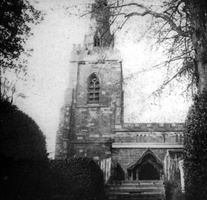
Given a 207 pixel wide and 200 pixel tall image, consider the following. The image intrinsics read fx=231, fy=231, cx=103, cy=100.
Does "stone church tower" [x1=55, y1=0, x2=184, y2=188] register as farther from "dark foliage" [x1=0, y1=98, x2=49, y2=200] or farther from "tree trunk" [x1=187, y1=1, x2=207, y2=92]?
"dark foliage" [x1=0, y1=98, x2=49, y2=200]

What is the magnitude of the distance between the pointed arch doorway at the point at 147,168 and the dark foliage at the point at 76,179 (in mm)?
9647

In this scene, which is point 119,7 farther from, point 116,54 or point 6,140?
point 116,54

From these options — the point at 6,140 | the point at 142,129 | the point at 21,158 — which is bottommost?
the point at 21,158

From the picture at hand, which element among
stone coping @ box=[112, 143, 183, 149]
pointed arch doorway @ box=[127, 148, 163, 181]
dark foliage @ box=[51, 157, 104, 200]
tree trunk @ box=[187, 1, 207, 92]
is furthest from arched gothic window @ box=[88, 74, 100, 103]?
→ tree trunk @ box=[187, 1, 207, 92]

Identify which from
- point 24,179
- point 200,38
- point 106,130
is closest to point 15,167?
point 24,179

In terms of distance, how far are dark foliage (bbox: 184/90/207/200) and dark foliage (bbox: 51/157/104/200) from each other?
405 centimetres

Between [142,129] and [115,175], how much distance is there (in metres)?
5.86

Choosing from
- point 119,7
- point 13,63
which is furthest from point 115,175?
point 13,63

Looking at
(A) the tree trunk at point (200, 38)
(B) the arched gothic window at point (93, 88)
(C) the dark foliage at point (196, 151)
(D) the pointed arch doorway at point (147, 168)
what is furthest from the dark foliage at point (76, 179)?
(B) the arched gothic window at point (93, 88)

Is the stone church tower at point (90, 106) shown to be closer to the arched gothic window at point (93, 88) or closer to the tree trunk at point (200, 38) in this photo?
the arched gothic window at point (93, 88)

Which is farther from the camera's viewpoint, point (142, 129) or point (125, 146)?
point (142, 129)

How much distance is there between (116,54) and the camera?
27.3 meters

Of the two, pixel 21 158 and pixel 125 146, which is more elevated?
pixel 125 146

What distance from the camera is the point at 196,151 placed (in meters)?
6.87
